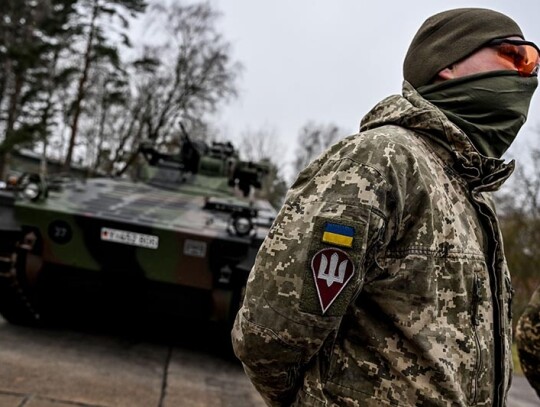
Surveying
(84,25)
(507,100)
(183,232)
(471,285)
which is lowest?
(183,232)

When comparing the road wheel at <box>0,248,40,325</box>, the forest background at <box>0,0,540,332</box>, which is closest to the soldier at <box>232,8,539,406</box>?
the road wheel at <box>0,248,40,325</box>

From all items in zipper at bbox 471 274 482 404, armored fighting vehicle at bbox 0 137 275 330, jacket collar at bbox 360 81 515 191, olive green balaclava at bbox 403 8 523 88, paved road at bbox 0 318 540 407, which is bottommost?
paved road at bbox 0 318 540 407

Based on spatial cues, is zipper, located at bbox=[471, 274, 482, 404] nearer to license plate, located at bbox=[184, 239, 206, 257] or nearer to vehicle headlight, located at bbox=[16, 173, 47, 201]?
license plate, located at bbox=[184, 239, 206, 257]

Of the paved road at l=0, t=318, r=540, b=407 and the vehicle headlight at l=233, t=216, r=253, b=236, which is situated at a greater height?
the vehicle headlight at l=233, t=216, r=253, b=236

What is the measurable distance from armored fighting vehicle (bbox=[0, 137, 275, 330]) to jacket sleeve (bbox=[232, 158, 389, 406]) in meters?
3.82

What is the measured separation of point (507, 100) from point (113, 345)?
16.0 feet

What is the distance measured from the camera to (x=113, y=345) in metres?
5.73

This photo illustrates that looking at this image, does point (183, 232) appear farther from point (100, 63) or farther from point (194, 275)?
point (100, 63)

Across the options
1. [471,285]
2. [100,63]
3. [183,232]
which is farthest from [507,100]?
[100,63]

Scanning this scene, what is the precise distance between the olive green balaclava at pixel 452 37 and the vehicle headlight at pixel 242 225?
12.3 feet

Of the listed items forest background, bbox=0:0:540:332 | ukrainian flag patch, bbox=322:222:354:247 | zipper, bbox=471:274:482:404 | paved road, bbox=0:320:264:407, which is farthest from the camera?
forest background, bbox=0:0:540:332

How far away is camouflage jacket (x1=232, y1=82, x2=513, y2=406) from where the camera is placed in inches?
52.1

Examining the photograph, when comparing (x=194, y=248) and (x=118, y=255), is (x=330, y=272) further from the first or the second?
(x=118, y=255)

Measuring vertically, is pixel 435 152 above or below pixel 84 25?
below
